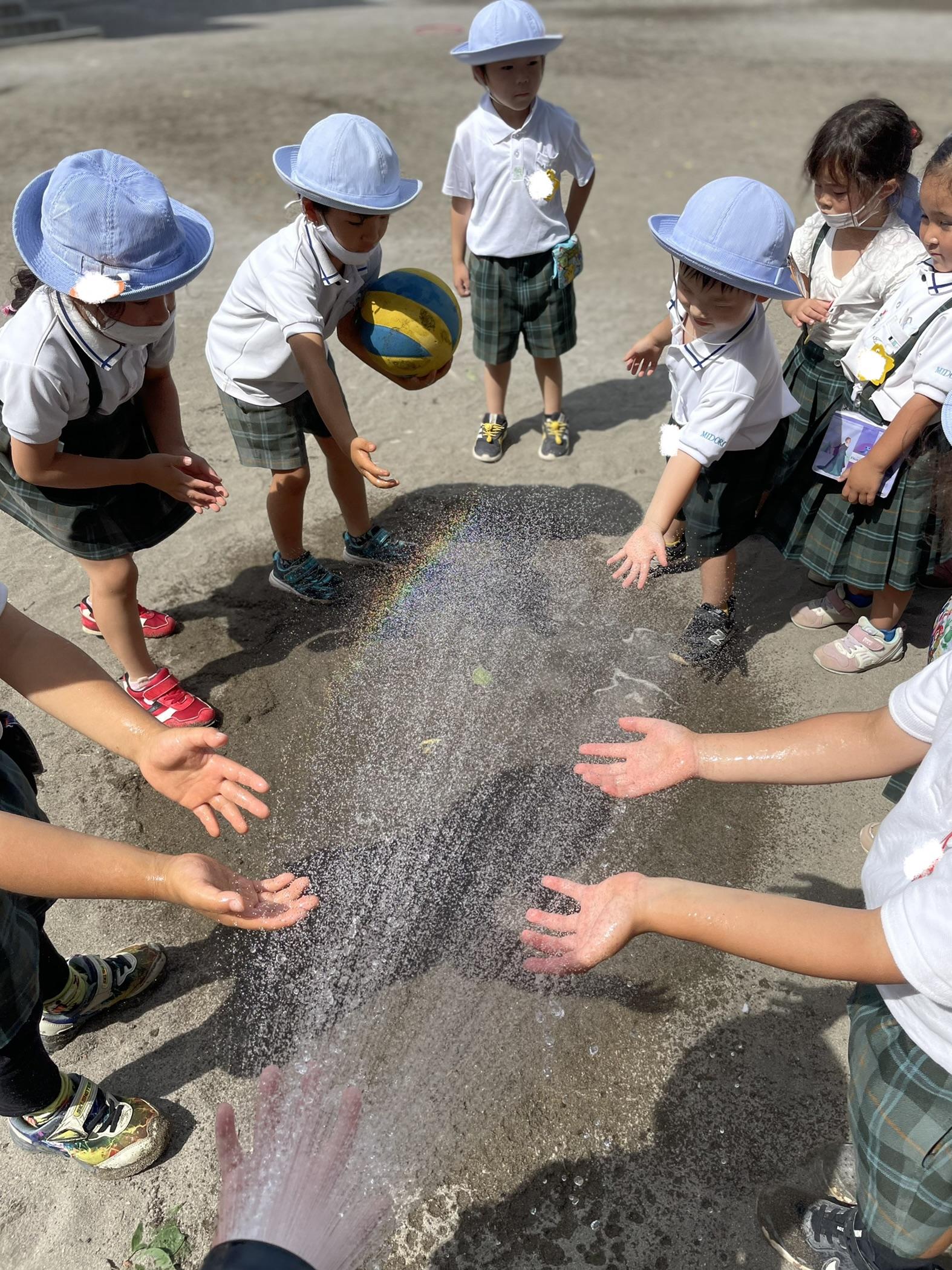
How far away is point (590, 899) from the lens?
181 cm

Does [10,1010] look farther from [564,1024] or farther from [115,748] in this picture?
[564,1024]

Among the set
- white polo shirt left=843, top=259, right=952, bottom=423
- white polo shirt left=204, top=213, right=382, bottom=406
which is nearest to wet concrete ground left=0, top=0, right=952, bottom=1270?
white polo shirt left=204, top=213, right=382, bottom=406

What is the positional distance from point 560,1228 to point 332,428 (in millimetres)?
2600

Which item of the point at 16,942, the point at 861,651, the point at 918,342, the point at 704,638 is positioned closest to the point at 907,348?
the point at 918,342

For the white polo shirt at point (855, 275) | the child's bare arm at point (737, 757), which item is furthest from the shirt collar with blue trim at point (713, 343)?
the child's bare arm at point (737, 757)

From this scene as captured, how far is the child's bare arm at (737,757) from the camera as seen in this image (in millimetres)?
2082

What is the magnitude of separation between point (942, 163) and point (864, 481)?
3.37 feet

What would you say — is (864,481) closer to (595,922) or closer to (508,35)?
(595,922)

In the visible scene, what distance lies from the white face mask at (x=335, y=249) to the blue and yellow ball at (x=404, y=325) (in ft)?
0.80

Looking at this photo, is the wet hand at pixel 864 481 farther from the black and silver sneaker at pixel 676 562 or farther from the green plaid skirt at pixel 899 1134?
the green plaid skirt at pixel 899 1134

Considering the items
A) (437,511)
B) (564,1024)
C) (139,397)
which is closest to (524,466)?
(437,511)

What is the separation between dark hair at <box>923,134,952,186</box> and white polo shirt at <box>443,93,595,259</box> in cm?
188

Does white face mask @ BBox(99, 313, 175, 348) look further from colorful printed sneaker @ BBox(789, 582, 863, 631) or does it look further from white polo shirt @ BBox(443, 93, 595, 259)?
colorful printed sneaker @ BBox(789, 582, 863, 631)

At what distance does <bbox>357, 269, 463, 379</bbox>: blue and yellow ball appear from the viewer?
12.1 ft
